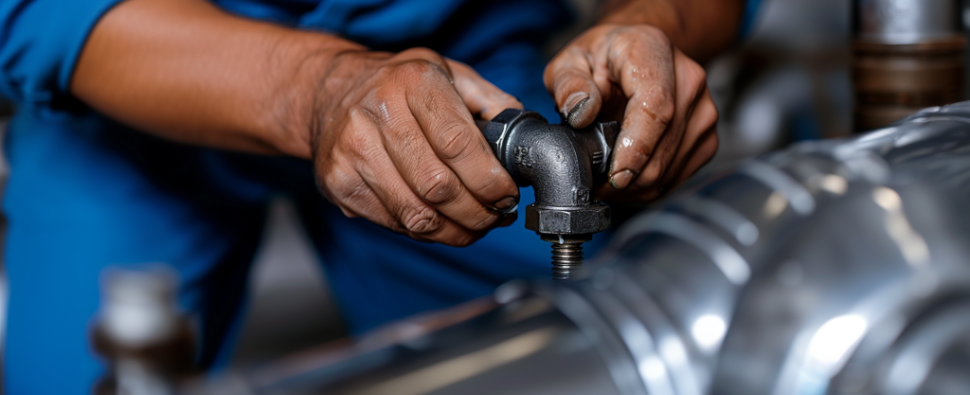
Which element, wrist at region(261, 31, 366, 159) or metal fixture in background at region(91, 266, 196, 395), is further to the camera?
wrist at region(261, 31, 366, 159)

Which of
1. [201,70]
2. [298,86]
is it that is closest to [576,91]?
[298,86]

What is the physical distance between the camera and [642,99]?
522mm

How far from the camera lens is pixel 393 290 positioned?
35.5 inches

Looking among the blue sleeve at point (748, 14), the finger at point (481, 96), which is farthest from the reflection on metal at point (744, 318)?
the blue sleeve at point (748, 14)

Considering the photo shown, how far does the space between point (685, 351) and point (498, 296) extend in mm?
103

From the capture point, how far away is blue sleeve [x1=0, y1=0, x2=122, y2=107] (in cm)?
62

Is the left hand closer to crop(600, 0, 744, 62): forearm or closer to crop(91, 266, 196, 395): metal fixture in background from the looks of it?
crop(600, 0, 744, 62): forearm

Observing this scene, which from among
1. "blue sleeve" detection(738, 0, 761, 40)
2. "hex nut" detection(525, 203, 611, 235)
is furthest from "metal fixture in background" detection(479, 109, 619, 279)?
"blue sleeve" detection(738, 0, 761, 40)

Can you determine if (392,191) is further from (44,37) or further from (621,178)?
(44,37)

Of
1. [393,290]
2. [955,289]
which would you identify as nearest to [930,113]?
[955,289]

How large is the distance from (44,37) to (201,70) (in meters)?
0.14

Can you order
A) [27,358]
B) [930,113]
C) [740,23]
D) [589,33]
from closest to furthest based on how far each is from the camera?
[930,113]
[589,33]
[27,358]
[740,23]

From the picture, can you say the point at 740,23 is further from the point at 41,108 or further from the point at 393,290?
the point at 41,108

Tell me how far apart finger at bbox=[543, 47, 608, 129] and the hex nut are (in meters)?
0.06
